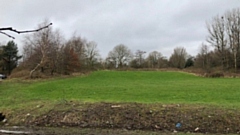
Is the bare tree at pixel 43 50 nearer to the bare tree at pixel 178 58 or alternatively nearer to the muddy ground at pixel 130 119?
the muddy ground at pixel 130 119

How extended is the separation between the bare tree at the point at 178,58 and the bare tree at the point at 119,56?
14065mm

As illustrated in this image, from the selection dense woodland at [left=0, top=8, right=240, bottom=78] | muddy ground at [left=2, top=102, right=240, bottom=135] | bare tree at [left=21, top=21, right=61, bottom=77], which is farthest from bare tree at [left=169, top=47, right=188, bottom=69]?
muddy ground at [left=2, top=102, right=240, bottom=135]

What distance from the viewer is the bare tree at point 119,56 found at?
7075cm

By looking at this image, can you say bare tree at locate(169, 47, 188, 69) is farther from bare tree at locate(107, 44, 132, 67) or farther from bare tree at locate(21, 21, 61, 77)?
bare tree at locate(21, 21, 61, 77)

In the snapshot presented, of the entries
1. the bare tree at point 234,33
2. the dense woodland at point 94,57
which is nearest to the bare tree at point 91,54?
the dense woodland at point 94,57

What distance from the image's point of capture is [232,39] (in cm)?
6078

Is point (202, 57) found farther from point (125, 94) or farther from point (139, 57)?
point (125, 94)

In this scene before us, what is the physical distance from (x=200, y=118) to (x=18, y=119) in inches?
360

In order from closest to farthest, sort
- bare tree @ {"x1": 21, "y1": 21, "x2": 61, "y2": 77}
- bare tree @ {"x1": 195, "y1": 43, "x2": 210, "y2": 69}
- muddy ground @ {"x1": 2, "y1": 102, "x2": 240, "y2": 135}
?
1. muddy ground @ {"x1": 2, "y1": 102, "x2": 240, "y2": 135}
2. bare tree @ {"x1": 21, "y1": 21, "x2": 61, "y2": 77}
3. bare tree @ {"x1": 195, "y1": 43, "x2": 210, "y2": 69}

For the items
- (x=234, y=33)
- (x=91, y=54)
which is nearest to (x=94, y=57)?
(x=91, y=54)

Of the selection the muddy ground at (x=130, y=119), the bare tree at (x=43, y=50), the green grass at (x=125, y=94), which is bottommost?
the muddy ground at (x=130, y=119)

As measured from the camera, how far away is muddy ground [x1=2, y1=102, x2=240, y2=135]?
444 inches

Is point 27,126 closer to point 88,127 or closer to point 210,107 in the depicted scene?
point 88,127

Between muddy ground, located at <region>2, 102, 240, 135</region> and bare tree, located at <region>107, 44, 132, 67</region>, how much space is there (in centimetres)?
5662
